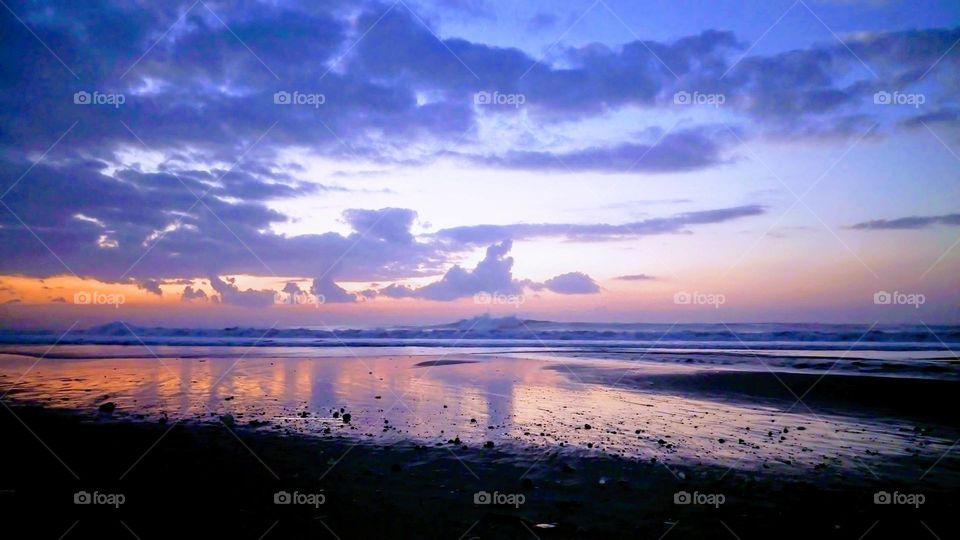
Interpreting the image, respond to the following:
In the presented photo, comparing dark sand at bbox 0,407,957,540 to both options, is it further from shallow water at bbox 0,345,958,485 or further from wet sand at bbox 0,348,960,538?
shallow water at bbox 0,345,958,485

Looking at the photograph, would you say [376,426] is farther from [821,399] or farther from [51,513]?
[821,399]

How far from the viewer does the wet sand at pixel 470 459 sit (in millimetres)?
6461

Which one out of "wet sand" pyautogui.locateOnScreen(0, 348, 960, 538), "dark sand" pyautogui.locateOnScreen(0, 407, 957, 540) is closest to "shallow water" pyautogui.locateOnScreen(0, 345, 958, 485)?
"wet sand" pyautogui.locateOnScreen(0, 348, 960, 538)

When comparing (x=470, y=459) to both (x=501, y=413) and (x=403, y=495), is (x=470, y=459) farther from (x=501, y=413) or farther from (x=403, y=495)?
(x=501, y=413)

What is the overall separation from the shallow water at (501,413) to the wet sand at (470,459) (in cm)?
8

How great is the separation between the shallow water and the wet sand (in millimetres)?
76

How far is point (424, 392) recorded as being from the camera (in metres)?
15.5

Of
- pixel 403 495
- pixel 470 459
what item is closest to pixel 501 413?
pixel 470 459

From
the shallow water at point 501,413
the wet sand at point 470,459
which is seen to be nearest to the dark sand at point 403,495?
the wet sand at point 470,459

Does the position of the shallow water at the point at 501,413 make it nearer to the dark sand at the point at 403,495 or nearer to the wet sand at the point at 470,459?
the wet sand at the point at 470,459

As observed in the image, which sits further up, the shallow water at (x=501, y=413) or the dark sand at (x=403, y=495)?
the shallow water at (x=501, y=413)

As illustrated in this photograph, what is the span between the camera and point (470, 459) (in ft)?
28.5

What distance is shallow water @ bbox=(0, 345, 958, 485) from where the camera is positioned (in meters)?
9.41

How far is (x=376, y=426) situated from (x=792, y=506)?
731 centimetres
